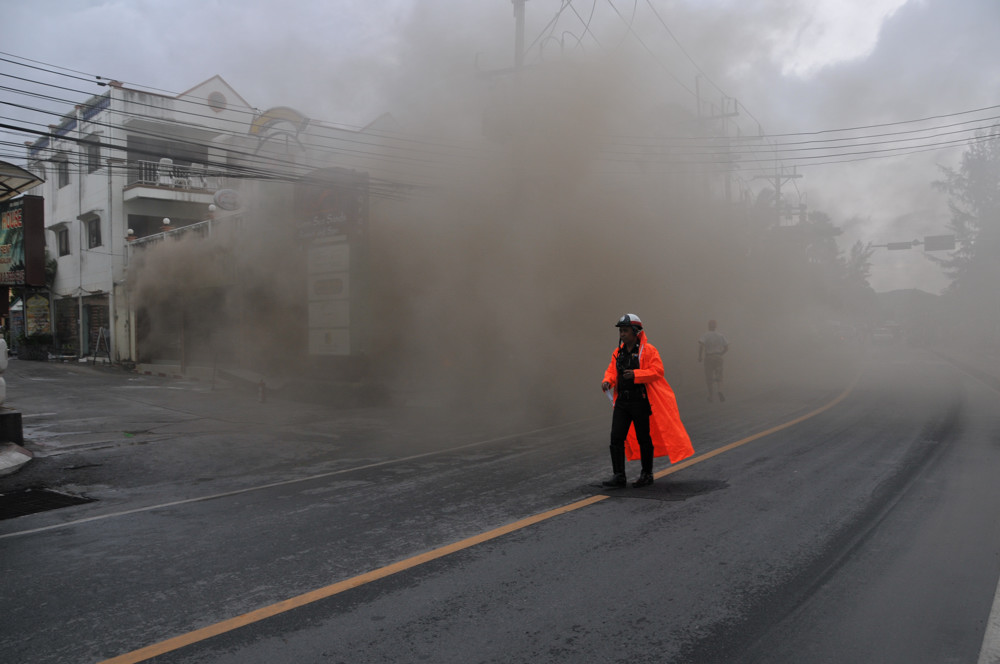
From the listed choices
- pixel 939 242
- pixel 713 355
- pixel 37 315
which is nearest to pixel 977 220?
pixel 939 242

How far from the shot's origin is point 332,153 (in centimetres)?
1628

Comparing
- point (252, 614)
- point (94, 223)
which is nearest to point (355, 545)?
point (252, 614)

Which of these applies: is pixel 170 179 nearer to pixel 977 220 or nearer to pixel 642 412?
pixel 642 412

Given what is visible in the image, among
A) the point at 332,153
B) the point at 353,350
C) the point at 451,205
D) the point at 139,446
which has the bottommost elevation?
the point at 139,446

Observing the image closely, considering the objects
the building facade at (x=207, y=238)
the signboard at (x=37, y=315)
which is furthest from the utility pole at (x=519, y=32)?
the signboard at (x=37, y=315)

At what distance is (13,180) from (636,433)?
28.0 ft

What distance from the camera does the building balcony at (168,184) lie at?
78.6 feet

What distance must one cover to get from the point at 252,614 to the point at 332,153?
14551 mm

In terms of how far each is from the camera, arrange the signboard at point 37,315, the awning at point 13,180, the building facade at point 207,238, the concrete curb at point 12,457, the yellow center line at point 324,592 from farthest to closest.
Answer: the signboard at point 37,315, the building facade at point 207,238, the awning at point 13,180, the concrete curb at point 12,457, the yellow center line at point 324,592

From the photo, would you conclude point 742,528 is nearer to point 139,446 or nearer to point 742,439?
point 742,439

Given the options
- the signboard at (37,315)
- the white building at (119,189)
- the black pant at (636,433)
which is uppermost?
the white building at (119,189)

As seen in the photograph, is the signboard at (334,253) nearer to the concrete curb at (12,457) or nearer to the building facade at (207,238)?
the building facade at (207,238)

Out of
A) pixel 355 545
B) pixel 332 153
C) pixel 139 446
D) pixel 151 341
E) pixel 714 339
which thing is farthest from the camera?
pixel 151 341

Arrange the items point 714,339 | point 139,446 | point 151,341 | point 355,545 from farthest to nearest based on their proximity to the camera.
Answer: point 151,341 < point 714,339 < point 139,446 < point 355,545
